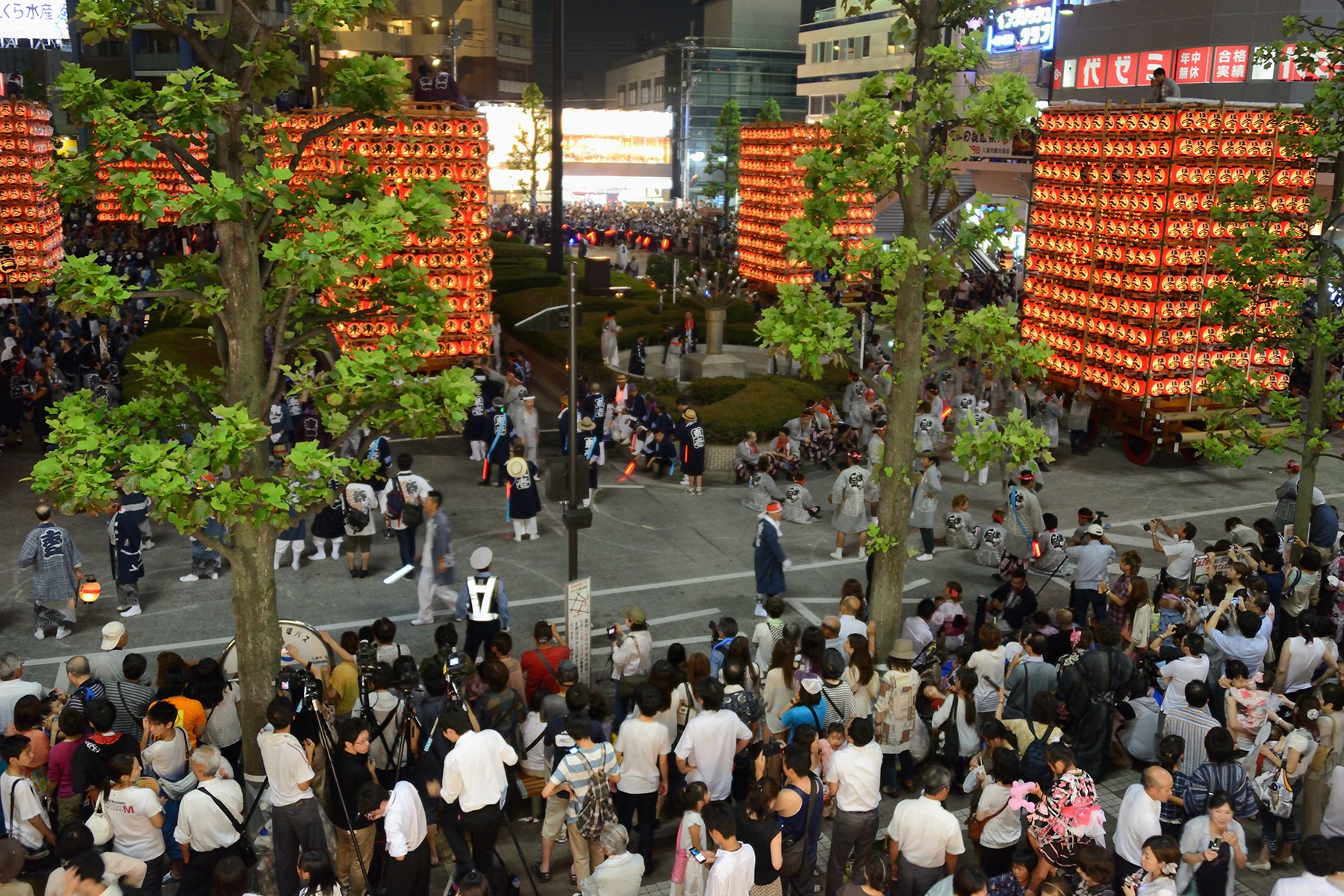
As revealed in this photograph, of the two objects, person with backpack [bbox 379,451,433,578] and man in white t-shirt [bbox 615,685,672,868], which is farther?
person with backpack [bbox 379,451,433,578]

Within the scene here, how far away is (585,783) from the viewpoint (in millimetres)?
7547

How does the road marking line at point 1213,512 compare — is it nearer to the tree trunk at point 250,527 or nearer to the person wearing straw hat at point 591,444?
the person wearing straw hat at point 591,444

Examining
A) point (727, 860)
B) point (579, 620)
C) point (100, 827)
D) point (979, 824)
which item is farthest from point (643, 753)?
point (100, 827)

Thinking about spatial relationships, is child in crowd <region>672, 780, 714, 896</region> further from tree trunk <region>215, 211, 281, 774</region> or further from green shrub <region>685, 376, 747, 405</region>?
green shrub <region>685, 376, 747, 405</region>

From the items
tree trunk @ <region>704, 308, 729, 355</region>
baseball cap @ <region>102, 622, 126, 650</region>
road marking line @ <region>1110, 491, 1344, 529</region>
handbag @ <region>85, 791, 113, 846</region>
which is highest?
tree trunk @ <region>704, 308, 729, 355</region>

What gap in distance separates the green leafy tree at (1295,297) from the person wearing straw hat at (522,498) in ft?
28.8

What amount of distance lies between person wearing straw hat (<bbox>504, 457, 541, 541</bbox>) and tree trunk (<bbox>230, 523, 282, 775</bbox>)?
656cm

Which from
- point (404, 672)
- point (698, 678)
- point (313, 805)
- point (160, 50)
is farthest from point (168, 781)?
point (160, 50)

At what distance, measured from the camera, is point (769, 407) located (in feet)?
67.8

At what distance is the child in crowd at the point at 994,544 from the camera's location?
47.8ft

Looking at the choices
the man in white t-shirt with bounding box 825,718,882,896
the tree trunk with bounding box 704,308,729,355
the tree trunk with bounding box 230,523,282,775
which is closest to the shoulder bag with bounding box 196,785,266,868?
the tree trunk with bounding box 230,523,282,775

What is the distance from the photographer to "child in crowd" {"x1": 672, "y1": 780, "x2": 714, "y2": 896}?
688 cm

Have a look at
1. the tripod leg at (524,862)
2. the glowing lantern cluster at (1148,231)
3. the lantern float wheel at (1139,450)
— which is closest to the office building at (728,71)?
the glowing lantern cluster at (1148,231)

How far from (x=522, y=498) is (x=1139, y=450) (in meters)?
11.7
